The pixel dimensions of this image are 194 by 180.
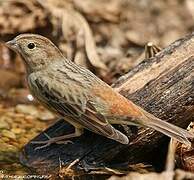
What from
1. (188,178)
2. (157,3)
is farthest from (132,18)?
(188,178)

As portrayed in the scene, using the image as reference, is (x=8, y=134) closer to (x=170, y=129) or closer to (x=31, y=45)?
(x=31, y=45)

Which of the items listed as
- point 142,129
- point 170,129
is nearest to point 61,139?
point 142,129

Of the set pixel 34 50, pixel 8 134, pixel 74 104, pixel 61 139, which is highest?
pixel 34 50

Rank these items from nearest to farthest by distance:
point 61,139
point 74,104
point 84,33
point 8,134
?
point 74,104
point 61,139
point 8,134
point 84,33

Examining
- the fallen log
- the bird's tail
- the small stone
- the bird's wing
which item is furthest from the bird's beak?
the bird's tail

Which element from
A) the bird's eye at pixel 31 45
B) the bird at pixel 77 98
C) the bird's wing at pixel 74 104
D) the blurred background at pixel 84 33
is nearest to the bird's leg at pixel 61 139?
the bird at pixel 77 98

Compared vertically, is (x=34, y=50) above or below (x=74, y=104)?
above

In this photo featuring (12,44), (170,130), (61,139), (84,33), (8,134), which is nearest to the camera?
(170,130)
